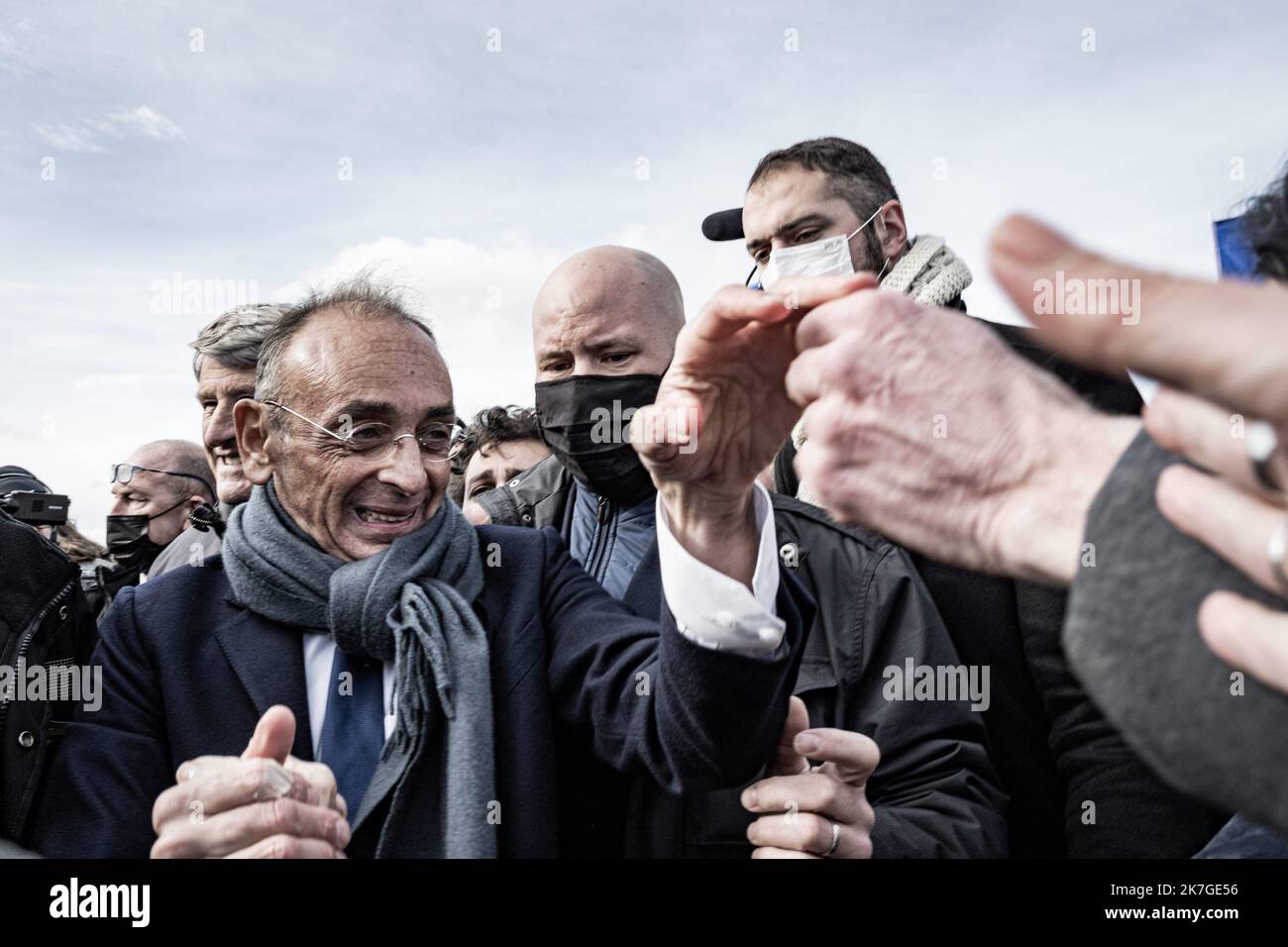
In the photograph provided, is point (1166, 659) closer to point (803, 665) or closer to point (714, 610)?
point (714, 610)

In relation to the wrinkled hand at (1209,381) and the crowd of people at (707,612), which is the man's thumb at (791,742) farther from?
the wrinkled hand at (1209,381)

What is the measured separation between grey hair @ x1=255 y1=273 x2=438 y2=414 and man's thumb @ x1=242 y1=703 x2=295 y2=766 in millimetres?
1024

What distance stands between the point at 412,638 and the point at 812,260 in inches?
68.0

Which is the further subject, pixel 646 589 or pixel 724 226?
pixel 724 226

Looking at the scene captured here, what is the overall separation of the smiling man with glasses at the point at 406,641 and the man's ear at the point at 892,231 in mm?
1505

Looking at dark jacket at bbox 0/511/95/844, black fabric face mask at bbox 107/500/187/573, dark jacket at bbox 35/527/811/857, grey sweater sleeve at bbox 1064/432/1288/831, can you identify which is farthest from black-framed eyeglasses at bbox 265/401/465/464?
black fabric face mask at bbox 107/500/187/573

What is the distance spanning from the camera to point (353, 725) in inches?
91.1

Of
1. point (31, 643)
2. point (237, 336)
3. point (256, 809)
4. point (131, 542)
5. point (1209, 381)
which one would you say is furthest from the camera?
point (131, 542)

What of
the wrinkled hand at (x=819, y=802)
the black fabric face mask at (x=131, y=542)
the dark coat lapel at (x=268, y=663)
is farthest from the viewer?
the black fabric face mask at (x=131, y=542)

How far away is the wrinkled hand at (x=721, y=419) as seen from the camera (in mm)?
1676

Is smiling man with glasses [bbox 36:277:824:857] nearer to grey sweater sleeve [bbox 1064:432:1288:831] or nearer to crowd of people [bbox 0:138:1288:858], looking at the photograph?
crowd of people [bbox 0:138:1288:858]

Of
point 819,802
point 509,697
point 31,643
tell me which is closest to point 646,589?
point 509,697

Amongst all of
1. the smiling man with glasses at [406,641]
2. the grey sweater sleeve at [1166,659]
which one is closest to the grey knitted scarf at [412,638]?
the smiling man with glasses at [406,641]

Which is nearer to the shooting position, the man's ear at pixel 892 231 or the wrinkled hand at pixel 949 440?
the wrinkled hand at pixel 949 440
